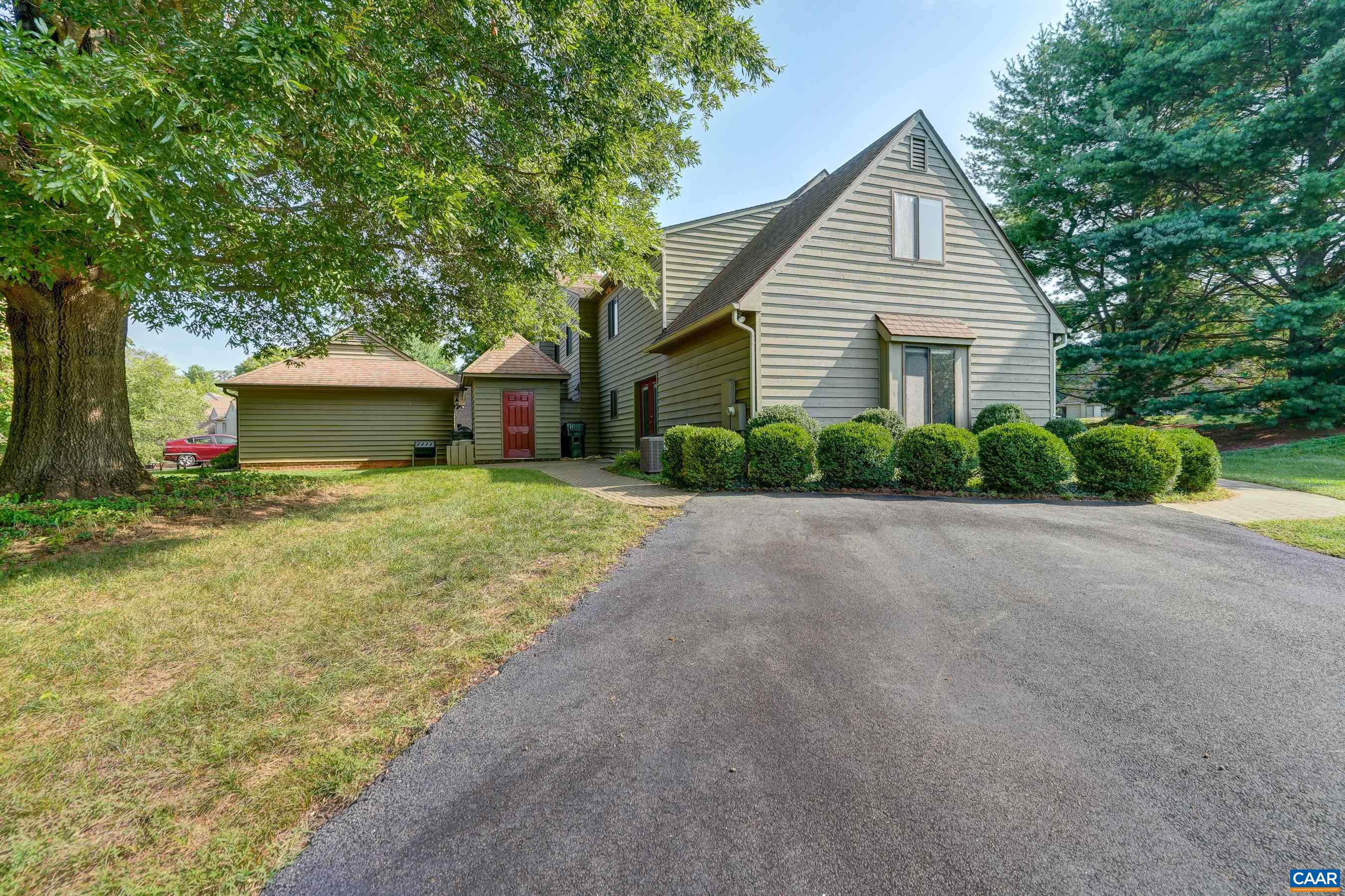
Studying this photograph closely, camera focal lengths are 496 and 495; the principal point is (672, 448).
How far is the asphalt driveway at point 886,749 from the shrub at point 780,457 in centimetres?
363

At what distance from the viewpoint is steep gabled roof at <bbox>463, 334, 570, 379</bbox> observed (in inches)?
594

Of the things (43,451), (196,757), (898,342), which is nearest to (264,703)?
(196,757)

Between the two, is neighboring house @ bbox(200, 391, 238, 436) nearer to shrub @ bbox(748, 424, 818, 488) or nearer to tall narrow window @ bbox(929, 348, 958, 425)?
shrub @ bbox(748, 424, 818, 488)

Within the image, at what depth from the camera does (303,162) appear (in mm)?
5242

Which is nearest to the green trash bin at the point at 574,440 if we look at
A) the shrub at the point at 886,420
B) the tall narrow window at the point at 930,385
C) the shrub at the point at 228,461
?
the shrub at the point at 886,420

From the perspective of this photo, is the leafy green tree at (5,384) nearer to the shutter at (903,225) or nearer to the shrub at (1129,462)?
the shutter at (903,225)

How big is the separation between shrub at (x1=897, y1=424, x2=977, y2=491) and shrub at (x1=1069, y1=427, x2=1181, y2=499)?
1665 mm

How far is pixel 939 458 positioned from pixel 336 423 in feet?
56.7

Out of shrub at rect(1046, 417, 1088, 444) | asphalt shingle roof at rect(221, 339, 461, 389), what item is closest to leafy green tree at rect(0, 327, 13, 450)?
asphalt shingle roof at rect(221, 339, 461, 389)

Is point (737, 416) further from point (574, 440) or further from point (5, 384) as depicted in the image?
point (5, 384)

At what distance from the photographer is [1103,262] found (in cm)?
1667

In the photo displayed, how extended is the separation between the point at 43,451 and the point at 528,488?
6017mm

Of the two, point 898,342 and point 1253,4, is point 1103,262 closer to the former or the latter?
point 1253,4

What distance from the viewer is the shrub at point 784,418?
8.73 m
